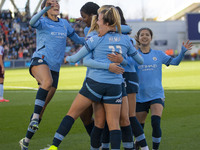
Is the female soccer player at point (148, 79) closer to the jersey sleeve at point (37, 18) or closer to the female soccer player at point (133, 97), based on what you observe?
the female soccer player at point (133, 97)

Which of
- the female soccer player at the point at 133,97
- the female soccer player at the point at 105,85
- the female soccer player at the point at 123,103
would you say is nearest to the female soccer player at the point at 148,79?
the female soccer player at the point at 133,97

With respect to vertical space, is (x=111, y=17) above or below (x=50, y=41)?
above

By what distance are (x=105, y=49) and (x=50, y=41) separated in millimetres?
1735

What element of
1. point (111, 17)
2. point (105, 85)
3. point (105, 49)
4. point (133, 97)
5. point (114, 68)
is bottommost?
point (133, 97)

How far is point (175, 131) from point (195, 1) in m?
54.5

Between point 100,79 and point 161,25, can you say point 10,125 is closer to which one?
point 100,79

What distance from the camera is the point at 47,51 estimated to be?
18.6 feet

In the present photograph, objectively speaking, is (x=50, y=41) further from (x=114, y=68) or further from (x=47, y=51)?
(x=114, y=68)

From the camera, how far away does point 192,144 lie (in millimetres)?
5613

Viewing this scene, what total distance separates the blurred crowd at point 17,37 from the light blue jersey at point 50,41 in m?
34.7

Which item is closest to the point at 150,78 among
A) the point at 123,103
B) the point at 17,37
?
the point at 123,103

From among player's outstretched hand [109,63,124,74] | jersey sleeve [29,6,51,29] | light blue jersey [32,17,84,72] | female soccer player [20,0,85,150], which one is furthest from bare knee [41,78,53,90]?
player's outstretched hand [109,63,124,74]

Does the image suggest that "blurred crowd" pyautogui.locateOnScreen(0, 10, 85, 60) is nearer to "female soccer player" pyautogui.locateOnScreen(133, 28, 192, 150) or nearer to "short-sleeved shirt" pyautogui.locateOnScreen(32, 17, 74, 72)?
"short-sleeved shirt" pyautogui.locateOnScreen(32, 17, 74, 72)

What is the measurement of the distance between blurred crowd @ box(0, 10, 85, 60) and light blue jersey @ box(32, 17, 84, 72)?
34.7 m
